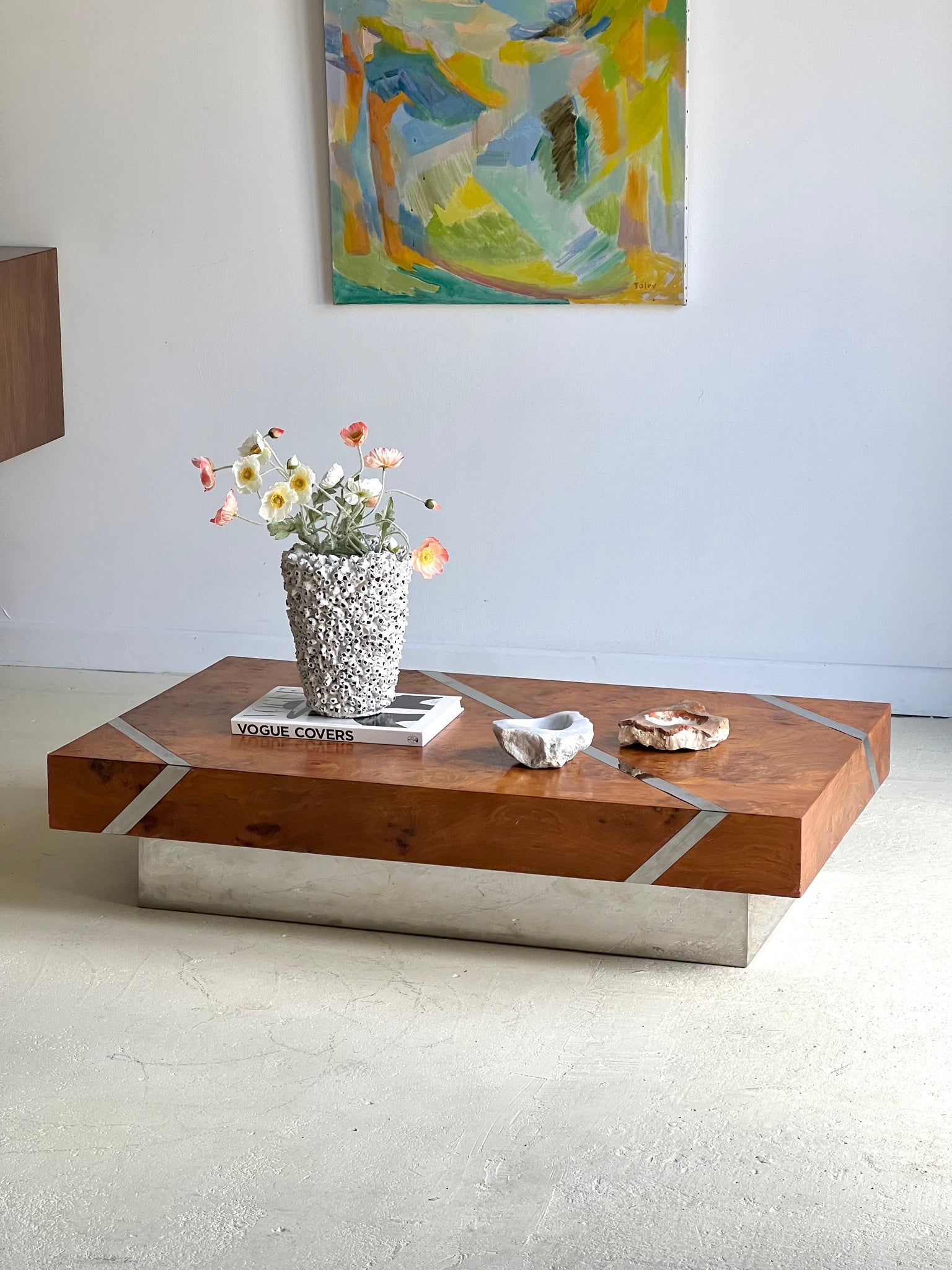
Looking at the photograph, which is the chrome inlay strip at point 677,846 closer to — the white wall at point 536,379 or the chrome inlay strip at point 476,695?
the chrome inlay strip at point 476,695

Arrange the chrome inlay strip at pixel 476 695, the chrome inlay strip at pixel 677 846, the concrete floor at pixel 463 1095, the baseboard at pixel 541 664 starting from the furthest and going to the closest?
the baseboard at pixel 541 664
the chrome inlay strip at pixel 476 695
the chrome inlay strip at pixel 677 846
the concrete floor at pixel 463 1095

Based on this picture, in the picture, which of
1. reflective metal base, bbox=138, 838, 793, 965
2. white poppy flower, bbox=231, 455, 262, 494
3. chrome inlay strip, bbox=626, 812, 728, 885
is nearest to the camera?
chrome inlay strip, bbox=626, 812, 728, 885

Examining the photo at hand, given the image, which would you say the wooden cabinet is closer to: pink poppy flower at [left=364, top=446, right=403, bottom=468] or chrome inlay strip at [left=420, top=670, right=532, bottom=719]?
chrome inlay strip at [left=420, top=670, right=532, bottom=719]

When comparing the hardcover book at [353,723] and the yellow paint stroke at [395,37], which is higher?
the yellow paint stroke at [395,37]

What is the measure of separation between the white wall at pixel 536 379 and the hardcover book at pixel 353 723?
1.47m

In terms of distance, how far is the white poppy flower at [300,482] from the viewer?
256cm

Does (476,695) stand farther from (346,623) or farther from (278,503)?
(278,503)

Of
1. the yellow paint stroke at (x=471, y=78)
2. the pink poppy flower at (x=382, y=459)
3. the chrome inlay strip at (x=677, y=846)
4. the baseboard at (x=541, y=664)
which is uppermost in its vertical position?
the yellow paint stroke at (x=471, y=78)

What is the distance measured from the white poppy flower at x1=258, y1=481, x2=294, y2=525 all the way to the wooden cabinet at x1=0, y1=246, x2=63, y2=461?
1.69m

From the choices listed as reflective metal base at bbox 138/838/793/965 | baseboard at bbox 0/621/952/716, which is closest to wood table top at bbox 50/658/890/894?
reflective metal base at bbox 138/838/793/965

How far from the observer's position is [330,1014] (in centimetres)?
226

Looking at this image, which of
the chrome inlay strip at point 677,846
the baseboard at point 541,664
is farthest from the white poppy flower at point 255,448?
the baseboard at point 541,664

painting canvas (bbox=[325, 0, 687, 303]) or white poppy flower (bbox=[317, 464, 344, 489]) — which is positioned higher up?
painting canvas (bbox=[325, 0, 687, 303])

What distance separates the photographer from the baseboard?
3.95m
